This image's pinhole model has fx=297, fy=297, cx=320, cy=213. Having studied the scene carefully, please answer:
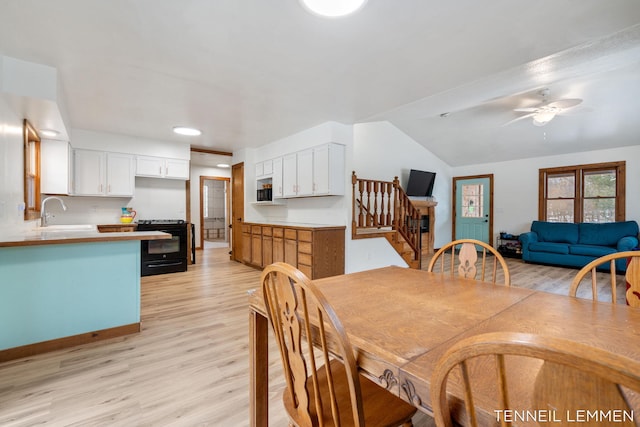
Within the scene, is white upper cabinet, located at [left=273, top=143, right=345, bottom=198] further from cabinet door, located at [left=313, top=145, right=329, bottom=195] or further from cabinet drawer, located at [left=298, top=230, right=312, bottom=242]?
cabinet drawer, located at [left=298, top=230, right=312, bottom=242]

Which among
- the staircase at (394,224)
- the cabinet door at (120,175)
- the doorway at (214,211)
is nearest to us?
the staircase at (394,224)

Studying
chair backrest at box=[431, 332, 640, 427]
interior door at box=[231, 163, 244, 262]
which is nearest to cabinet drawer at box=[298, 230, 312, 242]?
interior door at box=[231, 163, 244, 262]

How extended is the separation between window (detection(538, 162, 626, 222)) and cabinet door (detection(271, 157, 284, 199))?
5915 mm

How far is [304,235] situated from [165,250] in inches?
99.0

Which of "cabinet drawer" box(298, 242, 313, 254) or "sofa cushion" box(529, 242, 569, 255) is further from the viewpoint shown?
"sofa cushion" box(529, 242, 569, 255)

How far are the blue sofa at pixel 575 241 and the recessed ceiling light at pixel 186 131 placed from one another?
6.71m

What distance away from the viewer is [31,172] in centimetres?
371

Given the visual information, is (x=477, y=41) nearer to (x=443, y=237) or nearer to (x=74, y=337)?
(x=74, y=337)

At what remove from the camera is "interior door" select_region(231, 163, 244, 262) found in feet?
20.4

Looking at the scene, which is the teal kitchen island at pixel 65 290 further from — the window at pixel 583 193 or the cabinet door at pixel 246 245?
the window at pixel 583 193

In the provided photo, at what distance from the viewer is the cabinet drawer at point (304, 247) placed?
4225 mm

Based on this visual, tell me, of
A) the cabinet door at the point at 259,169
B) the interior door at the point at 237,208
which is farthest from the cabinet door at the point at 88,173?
the cabinet door at the point at 259,169

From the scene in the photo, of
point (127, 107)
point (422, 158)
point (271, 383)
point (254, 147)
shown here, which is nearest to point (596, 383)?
point (271, 383)

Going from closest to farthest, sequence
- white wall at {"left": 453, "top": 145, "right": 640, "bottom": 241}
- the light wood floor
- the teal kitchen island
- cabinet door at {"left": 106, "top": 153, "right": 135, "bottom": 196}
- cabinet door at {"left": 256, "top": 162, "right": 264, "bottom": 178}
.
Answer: the light wood floor < the teal kitchen island < cabinet door at {"left": 106, "top": 153, "right": 135, "bottom": 196} < white wall at {"left": 453, "top": 145, "right": 640, "bottom": 241} < cabinet door at {"left": 256, "top": 162, "right": 264, "bottom": 178}
